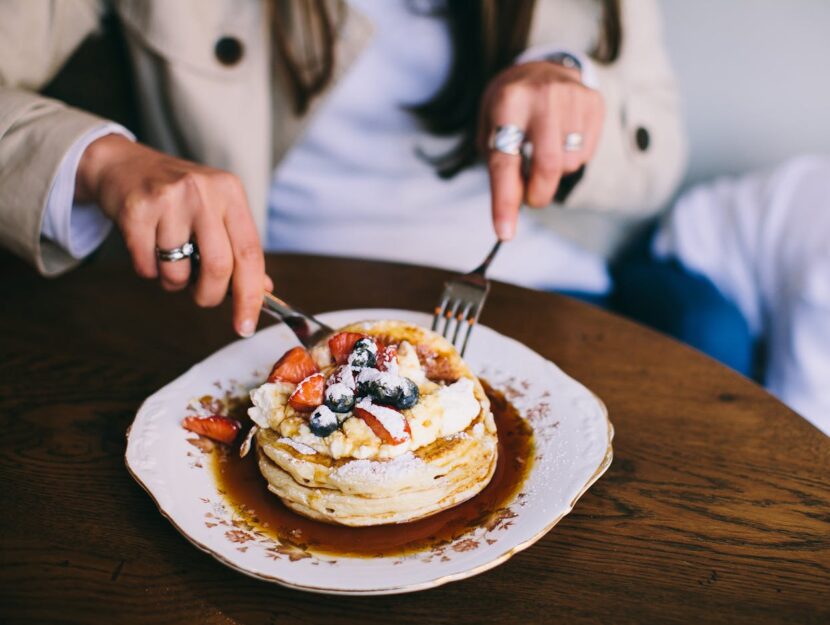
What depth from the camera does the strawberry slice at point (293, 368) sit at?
102 cm

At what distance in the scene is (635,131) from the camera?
6.09 feet

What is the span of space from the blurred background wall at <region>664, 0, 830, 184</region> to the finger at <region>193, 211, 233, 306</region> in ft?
6.32

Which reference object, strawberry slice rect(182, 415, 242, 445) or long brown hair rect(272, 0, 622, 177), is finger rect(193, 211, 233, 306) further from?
long brown hair rect(272, 0, 622, 177)

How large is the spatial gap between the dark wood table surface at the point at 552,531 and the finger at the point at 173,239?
0.58ft

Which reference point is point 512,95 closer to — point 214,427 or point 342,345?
point 342,345

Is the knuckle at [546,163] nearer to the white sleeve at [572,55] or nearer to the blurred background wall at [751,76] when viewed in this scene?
the white sleeve at [572,55]

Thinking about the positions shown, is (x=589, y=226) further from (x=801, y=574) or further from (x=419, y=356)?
(x=801, y=574)

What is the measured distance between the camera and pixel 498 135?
4.61ft

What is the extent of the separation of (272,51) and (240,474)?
120 centimetres

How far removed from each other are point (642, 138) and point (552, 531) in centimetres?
129

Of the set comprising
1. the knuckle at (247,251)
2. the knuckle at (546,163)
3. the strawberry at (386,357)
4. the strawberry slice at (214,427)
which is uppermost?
the knuckle at (546,163)

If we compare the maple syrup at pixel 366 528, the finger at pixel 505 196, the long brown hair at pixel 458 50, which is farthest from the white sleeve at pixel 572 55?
the maple syrup at pixel 366 528

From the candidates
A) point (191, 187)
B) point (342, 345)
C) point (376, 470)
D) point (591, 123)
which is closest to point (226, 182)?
point (191, 187)

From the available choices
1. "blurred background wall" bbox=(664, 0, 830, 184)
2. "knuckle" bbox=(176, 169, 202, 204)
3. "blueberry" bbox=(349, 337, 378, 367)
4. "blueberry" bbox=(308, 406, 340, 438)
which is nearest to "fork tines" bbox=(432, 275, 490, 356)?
"blueberry" bbox=(349, 337, 378, 367)
